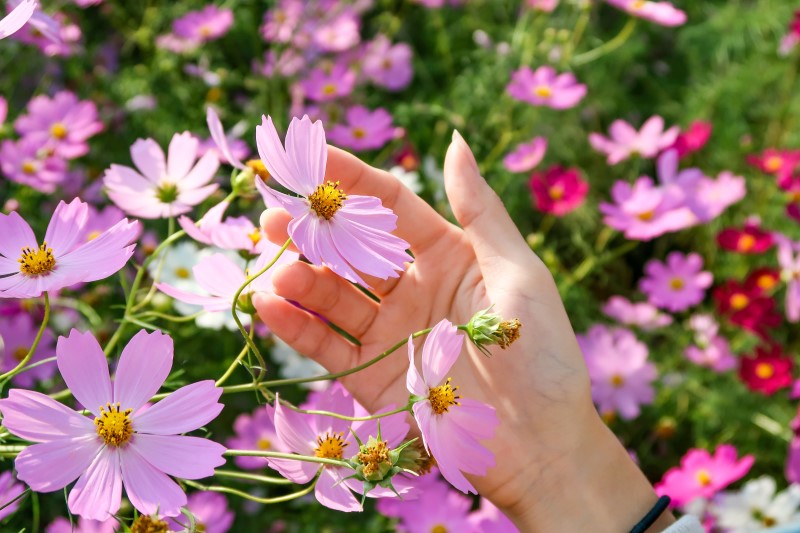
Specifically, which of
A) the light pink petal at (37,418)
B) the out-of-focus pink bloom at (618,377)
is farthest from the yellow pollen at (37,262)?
the out-of-focus pink bloom at (618,377)

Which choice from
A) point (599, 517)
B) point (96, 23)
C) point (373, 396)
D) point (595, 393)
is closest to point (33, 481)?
point (373, 396)

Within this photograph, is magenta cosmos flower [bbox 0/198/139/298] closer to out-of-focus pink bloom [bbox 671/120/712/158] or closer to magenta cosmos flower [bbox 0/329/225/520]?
magenta cosmos flower [bbox 0/329/225/520]

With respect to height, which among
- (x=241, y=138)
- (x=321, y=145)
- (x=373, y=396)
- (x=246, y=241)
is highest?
(x=321, y=145)

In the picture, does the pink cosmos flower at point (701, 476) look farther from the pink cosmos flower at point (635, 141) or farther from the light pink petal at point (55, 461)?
the light pink petal at point (55, 461)

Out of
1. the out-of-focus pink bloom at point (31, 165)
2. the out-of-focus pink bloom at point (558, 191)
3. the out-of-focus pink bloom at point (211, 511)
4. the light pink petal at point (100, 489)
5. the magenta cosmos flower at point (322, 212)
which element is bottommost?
the out-of-focus pink bloom at point (211, 511)

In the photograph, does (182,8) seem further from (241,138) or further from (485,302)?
(485,302)

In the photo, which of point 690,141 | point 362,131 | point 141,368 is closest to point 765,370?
point 690,141

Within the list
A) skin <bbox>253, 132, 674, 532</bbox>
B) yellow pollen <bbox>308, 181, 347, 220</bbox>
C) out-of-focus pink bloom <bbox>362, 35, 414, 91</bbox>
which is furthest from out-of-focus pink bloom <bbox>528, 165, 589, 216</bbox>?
yellow pollen <bbox>308, 181, 347, 220</bbox>

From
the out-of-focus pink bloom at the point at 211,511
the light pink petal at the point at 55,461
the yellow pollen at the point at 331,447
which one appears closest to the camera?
the light pink petal at the point at 55,461
